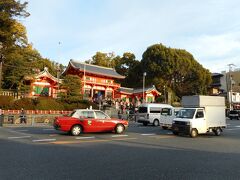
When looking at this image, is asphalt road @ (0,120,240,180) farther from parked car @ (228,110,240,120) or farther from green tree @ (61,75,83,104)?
parked car @ (228,110,240,120)

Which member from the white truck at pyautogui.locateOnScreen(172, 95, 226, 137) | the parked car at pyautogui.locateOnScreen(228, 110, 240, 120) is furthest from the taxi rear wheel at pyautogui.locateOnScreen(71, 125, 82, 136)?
the parked car at pyautogui.locateOnScreen(228, 110, 240, 120)

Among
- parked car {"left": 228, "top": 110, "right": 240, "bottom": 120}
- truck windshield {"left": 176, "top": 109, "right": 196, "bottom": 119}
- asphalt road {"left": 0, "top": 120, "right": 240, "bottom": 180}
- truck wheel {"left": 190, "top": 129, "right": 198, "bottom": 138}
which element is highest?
truck windshield {"left": 176, "top": 109, "right": 196, "bottom": 119}

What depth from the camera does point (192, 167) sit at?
8.18m

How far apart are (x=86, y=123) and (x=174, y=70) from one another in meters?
41.8

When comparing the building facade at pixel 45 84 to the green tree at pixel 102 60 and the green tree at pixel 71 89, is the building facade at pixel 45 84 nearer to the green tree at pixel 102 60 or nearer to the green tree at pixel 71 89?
the green tree at pixel 71 89

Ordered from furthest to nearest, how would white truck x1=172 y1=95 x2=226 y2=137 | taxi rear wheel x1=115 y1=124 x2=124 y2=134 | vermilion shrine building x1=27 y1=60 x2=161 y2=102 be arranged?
vermilion shrine building x1=27 y1=60 x2=161 y2=102 < taxi rear wheel x1=115 y1=124 x2=124 y2=134 < white truck x1=172 y1=95 x2=226 y2=137

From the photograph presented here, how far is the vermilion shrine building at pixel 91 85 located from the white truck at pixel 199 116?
24.2 m

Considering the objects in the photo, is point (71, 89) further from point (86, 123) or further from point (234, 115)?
point (234, 115)

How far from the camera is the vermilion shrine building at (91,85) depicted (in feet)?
Answer: 142

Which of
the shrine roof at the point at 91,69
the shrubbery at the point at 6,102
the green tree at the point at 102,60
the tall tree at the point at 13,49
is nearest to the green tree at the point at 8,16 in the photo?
the tall tree at the point at 13,49

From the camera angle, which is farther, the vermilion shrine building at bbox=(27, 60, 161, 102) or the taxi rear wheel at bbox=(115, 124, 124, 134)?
the vermilion shrine building at bbox=(27, 60, 161, 102)

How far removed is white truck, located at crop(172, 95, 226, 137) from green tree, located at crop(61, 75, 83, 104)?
69.3ft

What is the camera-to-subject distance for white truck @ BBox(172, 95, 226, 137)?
17469 millimetres

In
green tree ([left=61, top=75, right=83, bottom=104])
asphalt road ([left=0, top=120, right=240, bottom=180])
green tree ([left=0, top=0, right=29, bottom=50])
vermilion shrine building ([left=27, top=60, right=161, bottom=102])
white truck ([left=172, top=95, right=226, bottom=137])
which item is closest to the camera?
asphalt road ([left=0, top=120, right=240, bottom=180])
